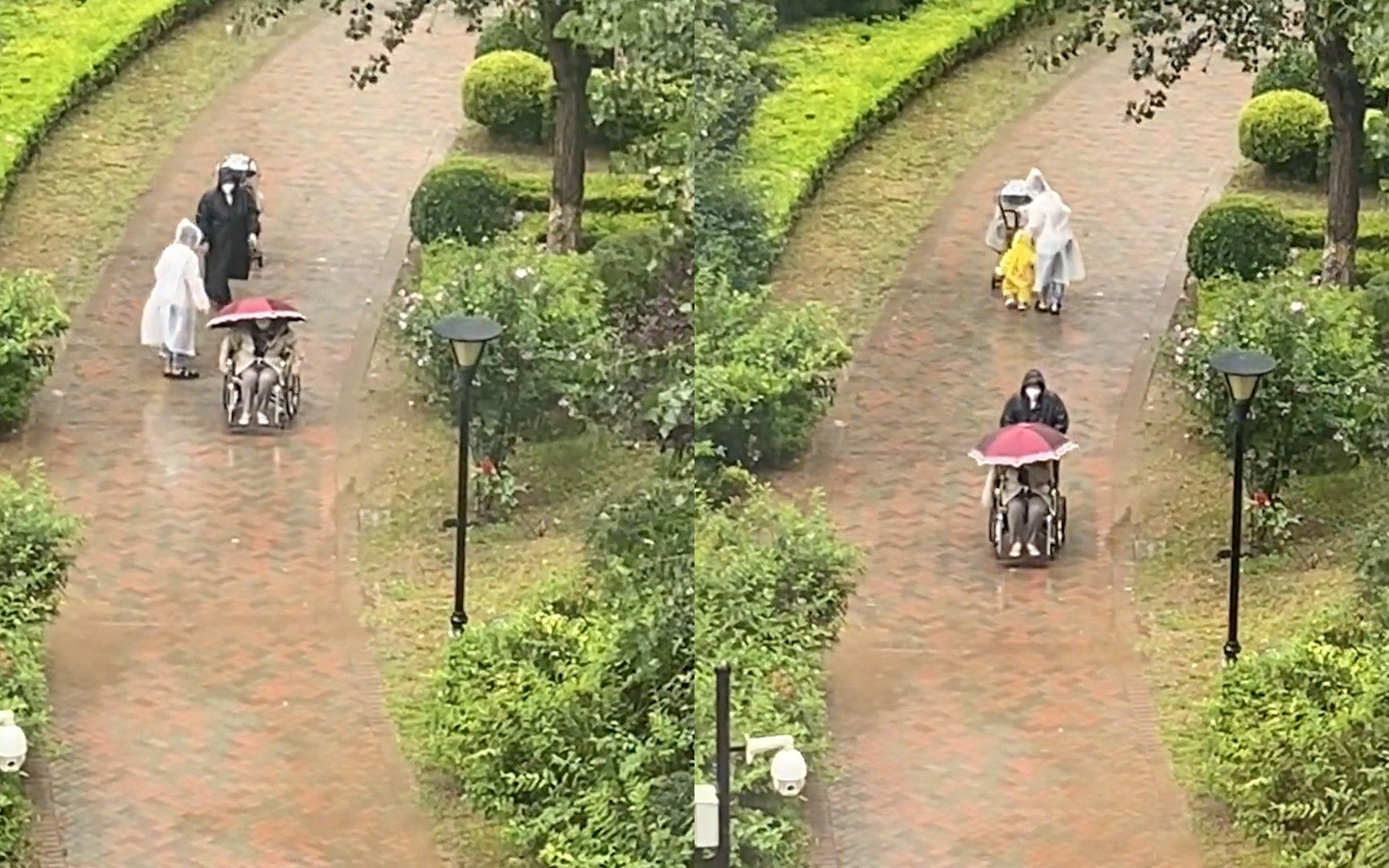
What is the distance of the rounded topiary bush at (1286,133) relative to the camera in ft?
93.9

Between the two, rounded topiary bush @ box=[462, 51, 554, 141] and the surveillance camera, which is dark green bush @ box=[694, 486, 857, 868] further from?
rounded topiary bush @ box=[462, 51, 554, 141]

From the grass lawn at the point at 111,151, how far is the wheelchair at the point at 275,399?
2.35 m

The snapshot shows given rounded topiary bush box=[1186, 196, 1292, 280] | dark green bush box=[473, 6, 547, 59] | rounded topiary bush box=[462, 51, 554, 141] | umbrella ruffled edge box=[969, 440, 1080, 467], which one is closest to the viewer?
umbrella ruffled edge box=[969, 440, 1080, 467]

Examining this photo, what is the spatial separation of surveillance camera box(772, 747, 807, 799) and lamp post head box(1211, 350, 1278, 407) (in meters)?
4.03

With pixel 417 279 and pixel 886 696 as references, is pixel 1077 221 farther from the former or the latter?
pixel 886 696

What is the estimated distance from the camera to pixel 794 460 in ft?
77.1

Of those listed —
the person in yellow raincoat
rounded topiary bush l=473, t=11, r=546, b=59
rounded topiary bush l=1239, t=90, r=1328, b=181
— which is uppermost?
rounded topiary bush l=473, t=11, r=546, b=59

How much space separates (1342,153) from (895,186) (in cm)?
428

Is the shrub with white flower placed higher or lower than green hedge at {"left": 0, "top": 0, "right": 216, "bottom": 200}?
lower

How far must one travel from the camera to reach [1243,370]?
20.0 m

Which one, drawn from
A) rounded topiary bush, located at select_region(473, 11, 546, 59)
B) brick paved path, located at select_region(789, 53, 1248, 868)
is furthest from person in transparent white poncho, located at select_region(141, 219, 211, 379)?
rounded topiary bush, located at select_region(473, 11, 546, 59)

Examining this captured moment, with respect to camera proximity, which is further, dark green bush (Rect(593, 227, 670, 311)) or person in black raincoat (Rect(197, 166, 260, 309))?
person in black raincoat (Rect(197, 166, 260, 309))

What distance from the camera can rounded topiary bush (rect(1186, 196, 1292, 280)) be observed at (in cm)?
2611

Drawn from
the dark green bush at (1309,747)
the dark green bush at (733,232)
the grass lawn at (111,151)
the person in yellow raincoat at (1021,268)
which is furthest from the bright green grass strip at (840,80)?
the dark green bush at (1309,747)
